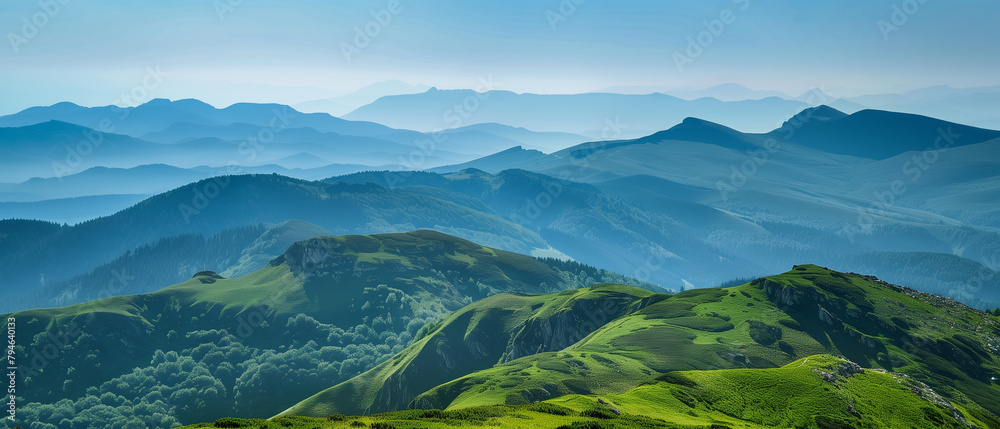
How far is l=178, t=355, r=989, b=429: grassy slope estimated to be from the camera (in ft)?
311

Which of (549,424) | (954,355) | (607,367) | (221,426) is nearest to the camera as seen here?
(221,426)

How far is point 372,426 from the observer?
3334 inches

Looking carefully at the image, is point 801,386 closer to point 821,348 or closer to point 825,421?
point 825,421

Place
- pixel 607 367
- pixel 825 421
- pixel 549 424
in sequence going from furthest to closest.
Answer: pixel 607 367
pixel 825 421
pixel 549 424

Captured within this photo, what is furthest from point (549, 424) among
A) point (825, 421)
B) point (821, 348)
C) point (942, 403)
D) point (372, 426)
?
point (821, 348)

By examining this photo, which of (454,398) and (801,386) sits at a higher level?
(801,386)

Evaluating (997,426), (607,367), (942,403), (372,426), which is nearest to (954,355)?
(997,426)

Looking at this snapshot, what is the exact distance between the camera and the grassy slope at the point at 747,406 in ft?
311

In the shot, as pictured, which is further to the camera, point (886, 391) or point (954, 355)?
point (954, 355)

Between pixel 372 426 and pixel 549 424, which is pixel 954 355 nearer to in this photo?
pixel 549 424

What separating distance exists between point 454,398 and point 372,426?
102 metres

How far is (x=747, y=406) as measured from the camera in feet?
384

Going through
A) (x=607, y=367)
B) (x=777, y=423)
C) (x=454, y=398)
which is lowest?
(x=454, y=398)

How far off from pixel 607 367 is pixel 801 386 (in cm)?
6787
